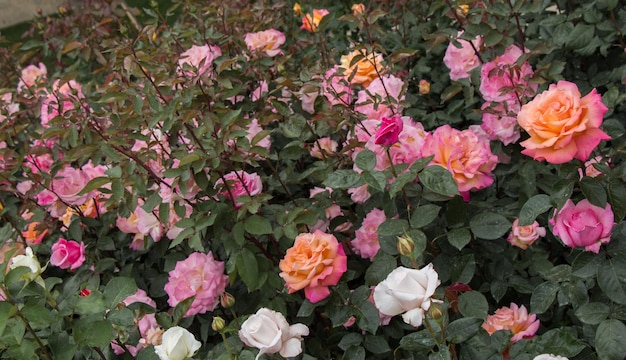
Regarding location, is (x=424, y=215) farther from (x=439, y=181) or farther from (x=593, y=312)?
(x=593, y=312)

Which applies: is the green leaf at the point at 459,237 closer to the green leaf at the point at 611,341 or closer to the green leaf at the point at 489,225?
the green leaf at the point at 489,225

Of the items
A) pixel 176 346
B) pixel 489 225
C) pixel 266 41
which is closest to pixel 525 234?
pixel 489 225

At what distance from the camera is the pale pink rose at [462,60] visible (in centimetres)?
168

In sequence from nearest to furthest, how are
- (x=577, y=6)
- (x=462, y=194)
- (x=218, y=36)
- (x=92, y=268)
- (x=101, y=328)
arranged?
(x=101, y=328) < (x=462, y=194) < (x=92, y=268) < (x=218, y=36) < (x=577, y=6)

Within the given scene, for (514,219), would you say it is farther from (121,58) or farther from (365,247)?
(121,58)

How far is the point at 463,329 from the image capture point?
106 cm

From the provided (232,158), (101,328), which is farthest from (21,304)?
(232,158)

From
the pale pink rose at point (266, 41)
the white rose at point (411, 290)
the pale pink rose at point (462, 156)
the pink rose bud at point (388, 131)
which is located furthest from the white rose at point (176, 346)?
the pale pink rose at point (266, 41)

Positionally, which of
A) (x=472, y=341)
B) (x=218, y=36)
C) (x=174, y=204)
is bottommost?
(x=472, y=341)

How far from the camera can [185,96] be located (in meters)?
1.47

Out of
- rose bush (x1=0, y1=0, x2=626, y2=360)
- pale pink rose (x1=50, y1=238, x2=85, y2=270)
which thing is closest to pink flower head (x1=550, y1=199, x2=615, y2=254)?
rose bush (x1=0, y1=0, x2=626, y2=360)

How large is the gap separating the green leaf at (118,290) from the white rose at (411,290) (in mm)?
505

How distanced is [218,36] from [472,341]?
3.49 ft

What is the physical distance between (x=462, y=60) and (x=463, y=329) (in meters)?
0.84
